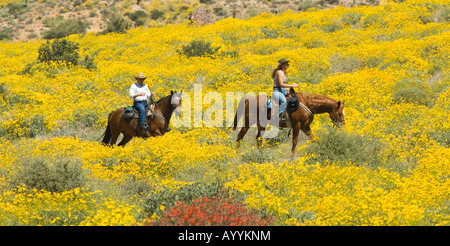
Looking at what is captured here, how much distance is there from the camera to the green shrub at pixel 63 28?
4325 cm

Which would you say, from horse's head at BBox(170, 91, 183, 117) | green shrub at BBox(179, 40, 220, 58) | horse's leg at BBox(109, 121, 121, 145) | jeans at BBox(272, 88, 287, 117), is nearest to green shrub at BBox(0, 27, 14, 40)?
green shrub at BBox(179, 40, 220, 58)

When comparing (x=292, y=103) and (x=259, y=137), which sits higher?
(x=292, y=103)

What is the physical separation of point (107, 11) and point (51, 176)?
4700 centimetres

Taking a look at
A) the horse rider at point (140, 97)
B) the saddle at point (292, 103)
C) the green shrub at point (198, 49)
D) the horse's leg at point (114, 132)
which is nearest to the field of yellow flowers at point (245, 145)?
the green shrub at point (198, 49)

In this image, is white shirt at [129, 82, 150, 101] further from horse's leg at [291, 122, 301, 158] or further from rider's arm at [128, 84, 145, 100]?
horse's leg at [291, 122, 301, 158]

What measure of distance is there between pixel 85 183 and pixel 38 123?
7.04 meters

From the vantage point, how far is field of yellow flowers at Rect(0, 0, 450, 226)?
7742 millimetres

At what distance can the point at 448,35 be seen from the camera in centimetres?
2253

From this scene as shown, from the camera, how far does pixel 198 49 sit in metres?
26.1

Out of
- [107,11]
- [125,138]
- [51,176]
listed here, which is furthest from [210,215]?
[107,11]

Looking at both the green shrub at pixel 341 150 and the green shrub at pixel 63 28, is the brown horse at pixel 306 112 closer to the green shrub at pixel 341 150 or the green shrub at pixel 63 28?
the green shrub at pixel 341 150

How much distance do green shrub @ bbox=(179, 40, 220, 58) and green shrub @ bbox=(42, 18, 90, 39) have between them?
22.2m

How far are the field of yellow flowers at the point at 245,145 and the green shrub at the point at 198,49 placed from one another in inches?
16.4

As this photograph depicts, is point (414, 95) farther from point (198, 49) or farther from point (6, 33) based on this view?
point (6, 33)
